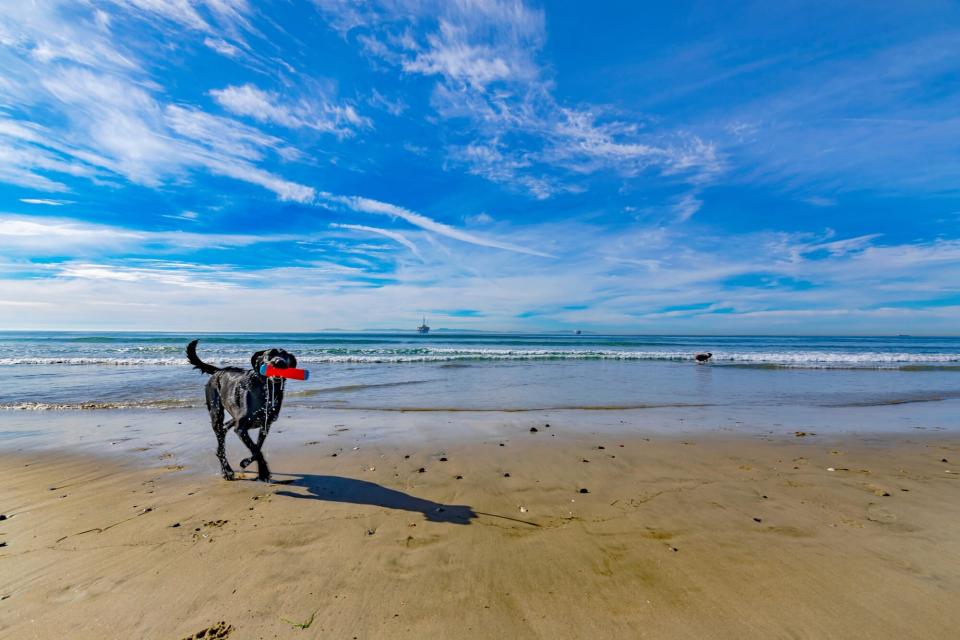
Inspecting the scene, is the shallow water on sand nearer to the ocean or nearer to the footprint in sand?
the ocean

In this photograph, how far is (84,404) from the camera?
11734 mm

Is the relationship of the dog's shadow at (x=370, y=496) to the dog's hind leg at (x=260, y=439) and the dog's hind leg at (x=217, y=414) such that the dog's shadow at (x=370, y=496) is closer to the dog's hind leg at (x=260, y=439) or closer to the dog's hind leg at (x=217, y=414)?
the dog's hind leg at (x=260, y=439)

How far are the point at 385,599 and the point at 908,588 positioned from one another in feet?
13.1

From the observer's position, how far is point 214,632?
277 centimetres

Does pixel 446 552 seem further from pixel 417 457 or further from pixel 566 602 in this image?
pixel 417 457

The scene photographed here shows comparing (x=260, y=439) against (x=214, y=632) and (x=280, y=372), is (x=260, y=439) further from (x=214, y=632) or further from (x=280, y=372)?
(x=214, y=632)

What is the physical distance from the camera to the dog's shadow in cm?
466

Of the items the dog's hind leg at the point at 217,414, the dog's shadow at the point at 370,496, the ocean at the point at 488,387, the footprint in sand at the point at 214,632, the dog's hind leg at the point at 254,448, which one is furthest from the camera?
the ocean at the point at 488,387

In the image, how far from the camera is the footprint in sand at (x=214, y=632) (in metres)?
2.72

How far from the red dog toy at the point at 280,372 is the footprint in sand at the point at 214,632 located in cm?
290

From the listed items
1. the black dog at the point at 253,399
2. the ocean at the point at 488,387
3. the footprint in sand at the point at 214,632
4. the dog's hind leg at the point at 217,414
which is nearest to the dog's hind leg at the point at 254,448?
the black dog at the point at 253,399

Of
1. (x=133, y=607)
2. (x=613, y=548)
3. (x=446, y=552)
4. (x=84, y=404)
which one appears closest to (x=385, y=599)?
(x=446, y=552)

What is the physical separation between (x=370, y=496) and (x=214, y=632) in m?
2.50

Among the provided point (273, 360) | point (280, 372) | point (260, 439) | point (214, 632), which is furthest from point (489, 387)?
point (214, 632)
